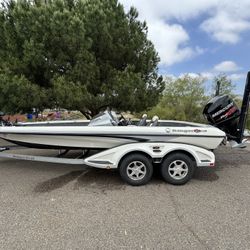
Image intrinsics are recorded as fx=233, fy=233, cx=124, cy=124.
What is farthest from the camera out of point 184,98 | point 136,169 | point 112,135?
point 184,98

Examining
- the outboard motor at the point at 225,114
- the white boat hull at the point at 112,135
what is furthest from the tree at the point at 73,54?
the outboard motor at the point at 225,114

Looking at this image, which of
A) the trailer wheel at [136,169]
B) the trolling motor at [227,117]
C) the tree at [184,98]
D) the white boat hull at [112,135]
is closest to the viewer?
the trailer wheel at [136,169]

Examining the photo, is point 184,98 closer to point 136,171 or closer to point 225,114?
point 225,114

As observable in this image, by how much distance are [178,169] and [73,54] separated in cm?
522

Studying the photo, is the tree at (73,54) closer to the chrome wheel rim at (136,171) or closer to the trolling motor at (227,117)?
the trolling motor at (227,117)

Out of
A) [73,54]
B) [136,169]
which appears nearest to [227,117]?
[136,169]

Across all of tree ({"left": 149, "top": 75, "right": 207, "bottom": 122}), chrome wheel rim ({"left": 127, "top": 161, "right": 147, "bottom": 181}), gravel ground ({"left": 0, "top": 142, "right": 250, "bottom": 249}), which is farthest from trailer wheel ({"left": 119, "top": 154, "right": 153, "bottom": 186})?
tree ({"left": 149, "top": 75, "right": 207, "bottom": 122})

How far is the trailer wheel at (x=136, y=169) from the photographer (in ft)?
13.3

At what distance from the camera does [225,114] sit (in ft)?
16.4

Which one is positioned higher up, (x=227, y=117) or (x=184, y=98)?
(x=184, y=98)

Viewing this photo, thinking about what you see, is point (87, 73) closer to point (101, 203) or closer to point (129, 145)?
point (129, 145)

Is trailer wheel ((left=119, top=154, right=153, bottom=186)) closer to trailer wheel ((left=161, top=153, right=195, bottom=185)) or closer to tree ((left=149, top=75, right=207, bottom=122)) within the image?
trailer wheel ((left=161, top=153, right=195, bottom=185))

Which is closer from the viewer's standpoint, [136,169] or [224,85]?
[136,169]

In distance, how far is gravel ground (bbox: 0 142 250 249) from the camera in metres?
2.50
